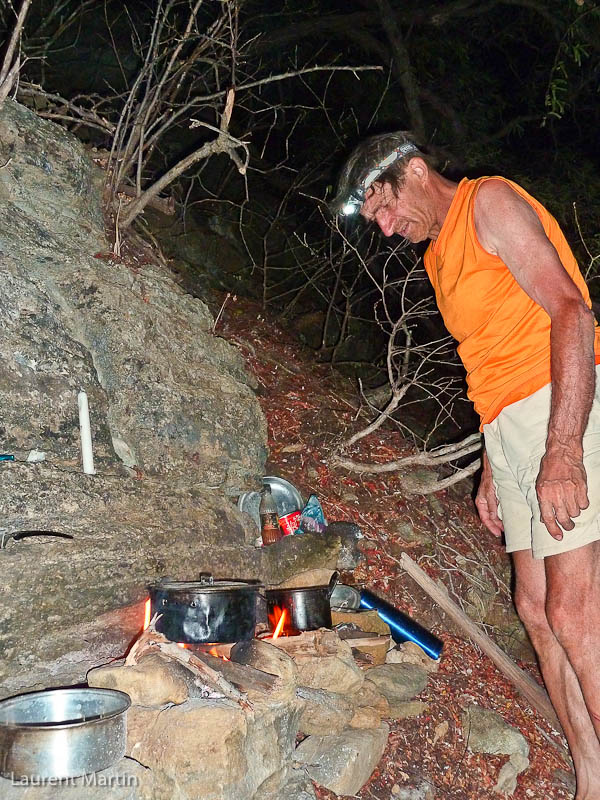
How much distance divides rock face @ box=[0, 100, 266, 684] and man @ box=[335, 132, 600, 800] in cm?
156

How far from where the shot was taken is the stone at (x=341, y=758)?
9.41 ft

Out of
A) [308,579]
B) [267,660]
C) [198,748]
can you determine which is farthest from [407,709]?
[198,748]

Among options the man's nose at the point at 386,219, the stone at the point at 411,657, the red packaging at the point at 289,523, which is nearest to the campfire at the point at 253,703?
the stone at the point at 411,657

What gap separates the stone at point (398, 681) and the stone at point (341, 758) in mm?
344

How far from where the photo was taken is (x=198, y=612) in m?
2.78

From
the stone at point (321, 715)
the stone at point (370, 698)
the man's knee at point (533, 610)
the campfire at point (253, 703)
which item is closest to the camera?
the campfire at point (253, 703)

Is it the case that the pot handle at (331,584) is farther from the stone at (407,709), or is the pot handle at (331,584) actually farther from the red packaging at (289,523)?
the stone at (407,709)

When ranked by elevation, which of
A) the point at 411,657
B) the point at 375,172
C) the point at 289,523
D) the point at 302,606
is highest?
the point at 375,172

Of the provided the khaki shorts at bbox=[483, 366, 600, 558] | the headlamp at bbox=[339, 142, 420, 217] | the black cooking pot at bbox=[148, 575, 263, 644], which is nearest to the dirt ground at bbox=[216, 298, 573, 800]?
the black cooking pot at bbox=[148, 575, 263, 644]

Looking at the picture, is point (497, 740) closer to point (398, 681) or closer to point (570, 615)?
point (398, 681)

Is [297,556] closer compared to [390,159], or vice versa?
[390,159]

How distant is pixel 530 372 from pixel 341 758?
1826 millimetres

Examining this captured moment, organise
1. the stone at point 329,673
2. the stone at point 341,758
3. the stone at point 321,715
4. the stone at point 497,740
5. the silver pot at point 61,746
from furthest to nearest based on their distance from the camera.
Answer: the stone at point 497,740
the stone at point 329,673
the stone at point 321,715
the stone at point 341,758
the silver pot at point 61,746

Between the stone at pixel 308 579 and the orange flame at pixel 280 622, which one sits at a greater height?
the orange flame at pixel 280 622
